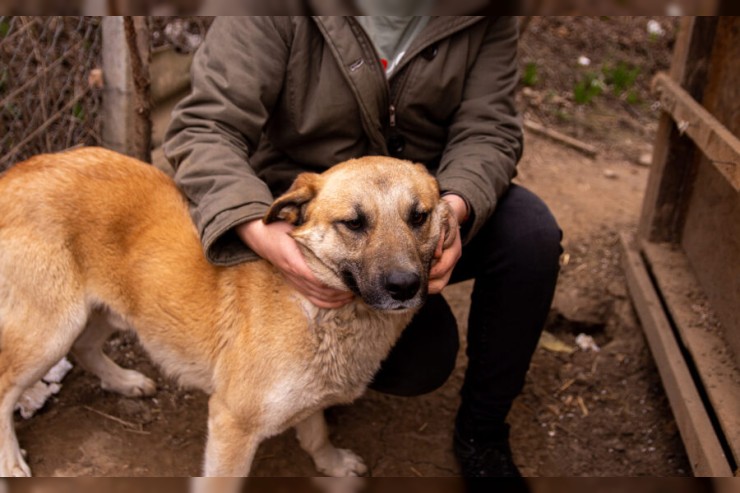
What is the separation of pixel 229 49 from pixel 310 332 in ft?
3.31

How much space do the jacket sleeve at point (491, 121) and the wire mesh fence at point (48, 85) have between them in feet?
7.13

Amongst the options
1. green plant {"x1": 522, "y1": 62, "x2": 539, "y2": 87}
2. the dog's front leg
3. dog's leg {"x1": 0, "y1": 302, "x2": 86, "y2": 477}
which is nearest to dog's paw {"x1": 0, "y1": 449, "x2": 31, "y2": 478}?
dog's leg {"x1": 0, "y1": 302, "x2": 86, "y2": 477}

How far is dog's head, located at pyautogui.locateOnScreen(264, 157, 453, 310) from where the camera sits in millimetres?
2084

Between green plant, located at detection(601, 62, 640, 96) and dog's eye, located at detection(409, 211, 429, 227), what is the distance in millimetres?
5153

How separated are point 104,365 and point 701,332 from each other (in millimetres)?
2700

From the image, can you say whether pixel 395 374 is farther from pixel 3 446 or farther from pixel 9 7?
pixel 9 7

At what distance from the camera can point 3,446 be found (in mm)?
2664

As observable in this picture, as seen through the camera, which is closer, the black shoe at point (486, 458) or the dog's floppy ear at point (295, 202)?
the dog's floppy ear at point (295, 202)

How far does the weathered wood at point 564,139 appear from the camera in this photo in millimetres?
5882

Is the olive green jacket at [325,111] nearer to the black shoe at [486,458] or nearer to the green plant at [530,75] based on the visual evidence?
the black shoe at [486,458]

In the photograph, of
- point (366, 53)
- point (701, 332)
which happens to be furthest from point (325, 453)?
point (701, 332)

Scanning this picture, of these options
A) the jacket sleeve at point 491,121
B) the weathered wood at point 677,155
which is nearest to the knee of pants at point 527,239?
the jacket sleeve at point 491,121

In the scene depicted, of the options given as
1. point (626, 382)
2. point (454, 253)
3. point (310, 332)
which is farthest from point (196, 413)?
point (626, 382)

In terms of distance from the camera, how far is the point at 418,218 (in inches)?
88.3
